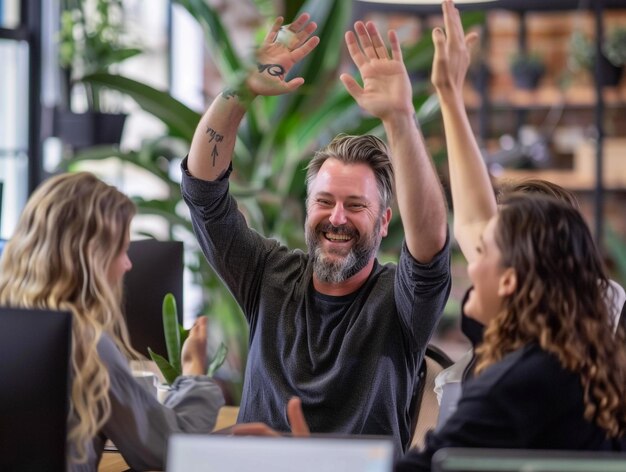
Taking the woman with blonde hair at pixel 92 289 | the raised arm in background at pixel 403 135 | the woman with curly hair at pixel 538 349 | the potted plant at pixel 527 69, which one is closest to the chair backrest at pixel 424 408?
the raised arm in background at pixel 403 135

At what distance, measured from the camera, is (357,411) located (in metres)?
2.11

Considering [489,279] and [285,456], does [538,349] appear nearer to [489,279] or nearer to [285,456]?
[489,279]

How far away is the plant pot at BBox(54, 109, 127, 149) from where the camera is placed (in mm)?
4883

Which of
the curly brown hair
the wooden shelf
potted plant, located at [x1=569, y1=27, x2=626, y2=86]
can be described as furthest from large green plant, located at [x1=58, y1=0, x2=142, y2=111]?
the curly brown hair

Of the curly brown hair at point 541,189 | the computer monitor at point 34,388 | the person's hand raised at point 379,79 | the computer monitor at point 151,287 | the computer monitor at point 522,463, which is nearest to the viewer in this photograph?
the computer monitor at point 522,463

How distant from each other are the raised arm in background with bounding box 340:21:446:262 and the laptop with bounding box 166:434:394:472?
0.84 m

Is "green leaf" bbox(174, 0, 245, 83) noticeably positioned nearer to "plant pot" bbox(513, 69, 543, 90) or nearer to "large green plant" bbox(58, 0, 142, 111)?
"large green plant" bbox(58, 0, 142, 111)

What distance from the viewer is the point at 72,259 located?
5.64 ft

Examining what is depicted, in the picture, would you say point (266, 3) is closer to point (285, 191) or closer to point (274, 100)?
point (274, 100)

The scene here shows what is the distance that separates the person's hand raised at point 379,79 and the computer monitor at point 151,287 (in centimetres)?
68

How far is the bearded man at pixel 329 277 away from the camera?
2.08m

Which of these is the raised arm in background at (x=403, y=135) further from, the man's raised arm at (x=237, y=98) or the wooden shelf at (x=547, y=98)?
the wooden shelf at (x=547, y=98)

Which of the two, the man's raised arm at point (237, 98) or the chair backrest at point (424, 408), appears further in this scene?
the chair backrest at point (424, 408)

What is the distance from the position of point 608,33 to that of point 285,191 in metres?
3.00
